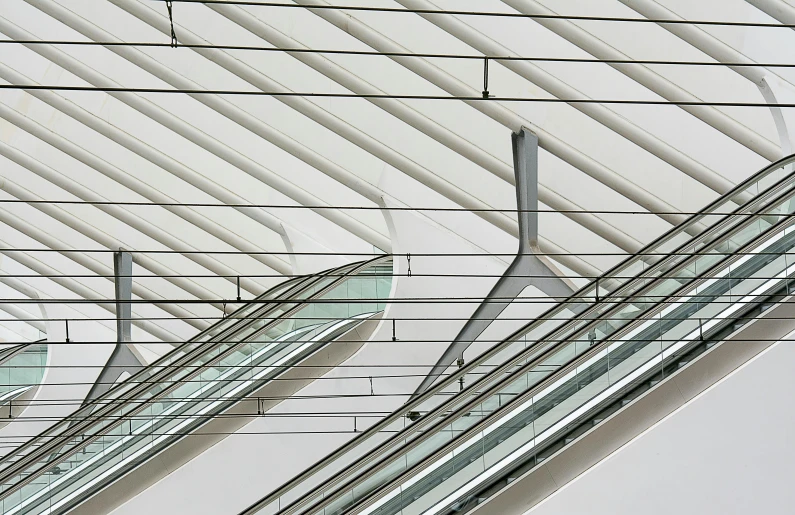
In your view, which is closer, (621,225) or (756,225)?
(756,225)

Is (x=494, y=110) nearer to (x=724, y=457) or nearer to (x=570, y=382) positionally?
(x=570, y=382)

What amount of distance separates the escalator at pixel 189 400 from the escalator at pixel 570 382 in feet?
10.0

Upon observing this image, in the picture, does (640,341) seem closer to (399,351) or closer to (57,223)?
(399,351)

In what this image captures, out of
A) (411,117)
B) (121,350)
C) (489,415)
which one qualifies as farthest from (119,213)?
(489,415)

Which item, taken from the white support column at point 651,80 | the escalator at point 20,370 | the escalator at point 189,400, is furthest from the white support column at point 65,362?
the white support column at point 651,80

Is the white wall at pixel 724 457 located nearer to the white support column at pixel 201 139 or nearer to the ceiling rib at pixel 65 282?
the white support column at pixel 201 139

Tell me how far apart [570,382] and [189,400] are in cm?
594

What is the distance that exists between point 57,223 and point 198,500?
25.1 ft

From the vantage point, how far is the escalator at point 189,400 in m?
12.7

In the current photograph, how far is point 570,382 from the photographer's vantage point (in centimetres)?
925

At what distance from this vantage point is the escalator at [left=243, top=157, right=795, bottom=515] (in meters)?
8.86

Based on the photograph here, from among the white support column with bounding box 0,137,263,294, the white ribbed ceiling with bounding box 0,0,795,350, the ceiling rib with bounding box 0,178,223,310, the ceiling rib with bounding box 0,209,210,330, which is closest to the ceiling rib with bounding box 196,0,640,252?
the white ribbed ceiling with bounding box 0,0,795,350

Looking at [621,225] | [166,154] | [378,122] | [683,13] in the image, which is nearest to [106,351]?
[166,154]

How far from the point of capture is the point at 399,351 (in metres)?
17.1
